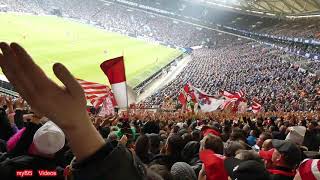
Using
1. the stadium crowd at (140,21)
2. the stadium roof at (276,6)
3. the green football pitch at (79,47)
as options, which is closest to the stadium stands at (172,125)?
the green football pitch at (79,47)

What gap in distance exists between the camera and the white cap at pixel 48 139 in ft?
11.0

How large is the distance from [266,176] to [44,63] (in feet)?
125

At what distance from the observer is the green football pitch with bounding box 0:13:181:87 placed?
1711 inches

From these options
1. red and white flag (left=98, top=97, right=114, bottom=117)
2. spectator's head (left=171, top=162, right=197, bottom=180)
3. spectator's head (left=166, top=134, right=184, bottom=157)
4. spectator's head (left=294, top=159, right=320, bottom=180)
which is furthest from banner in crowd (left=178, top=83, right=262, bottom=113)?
spectator's head (left=294, top=159, right=320, bottom=180)

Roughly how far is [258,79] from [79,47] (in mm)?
22455

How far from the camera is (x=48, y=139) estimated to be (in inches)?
133

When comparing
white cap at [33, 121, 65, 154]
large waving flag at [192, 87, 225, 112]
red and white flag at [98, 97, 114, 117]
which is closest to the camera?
white cap at [33, 121, 65, 154]

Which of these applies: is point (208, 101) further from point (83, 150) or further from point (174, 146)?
point (83, 150)

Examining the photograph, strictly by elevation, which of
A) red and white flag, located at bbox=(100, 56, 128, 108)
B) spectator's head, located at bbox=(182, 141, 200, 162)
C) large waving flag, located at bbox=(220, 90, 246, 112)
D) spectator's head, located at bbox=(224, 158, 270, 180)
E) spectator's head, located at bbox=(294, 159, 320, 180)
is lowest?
large waving flag, located at bbox=(220, 90, 246, 112)

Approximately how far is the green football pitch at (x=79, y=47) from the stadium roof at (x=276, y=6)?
17.2 metres

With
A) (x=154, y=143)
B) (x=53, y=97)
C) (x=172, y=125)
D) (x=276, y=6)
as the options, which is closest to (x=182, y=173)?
(x=154, y=143)

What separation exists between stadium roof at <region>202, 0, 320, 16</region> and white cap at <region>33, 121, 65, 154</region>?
58932 millimetres

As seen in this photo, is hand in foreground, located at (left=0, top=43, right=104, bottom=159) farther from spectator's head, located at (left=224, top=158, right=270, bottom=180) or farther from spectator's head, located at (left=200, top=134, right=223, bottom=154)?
spectator's head, located at (left=200, top=134, right=223, bottom=154)

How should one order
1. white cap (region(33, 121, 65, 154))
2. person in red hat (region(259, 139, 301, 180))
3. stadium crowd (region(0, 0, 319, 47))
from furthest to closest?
stadium crowd (region(0, 0, 319, 47)) → person in red hat (region(259, 139, 301, 180)) → white cap (region(33, 121, 65, 154))
